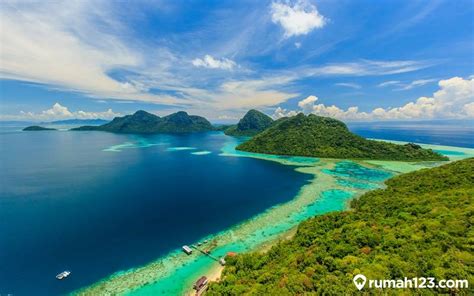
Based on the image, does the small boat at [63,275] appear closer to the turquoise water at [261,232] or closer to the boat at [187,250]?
the turquoise water at [261,232]

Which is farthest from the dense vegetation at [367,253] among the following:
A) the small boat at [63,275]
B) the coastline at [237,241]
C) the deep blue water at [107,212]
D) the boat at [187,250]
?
the small boat at [63,275]

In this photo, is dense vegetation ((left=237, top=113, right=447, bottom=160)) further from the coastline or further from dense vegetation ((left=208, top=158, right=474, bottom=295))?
dense vegetation ((left=208, top=158, right=474, bottom=295))

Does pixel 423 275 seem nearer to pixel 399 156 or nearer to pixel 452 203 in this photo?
pixel 452 203

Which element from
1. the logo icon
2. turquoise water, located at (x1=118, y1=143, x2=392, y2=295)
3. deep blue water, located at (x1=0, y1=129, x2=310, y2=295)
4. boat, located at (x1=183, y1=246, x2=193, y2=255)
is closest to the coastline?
turquoise water, located at (x1=118, y1=143, x2=392, y2=295)

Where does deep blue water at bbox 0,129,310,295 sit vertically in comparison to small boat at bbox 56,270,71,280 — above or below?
above

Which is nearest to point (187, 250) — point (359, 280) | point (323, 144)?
point (359, 280)
